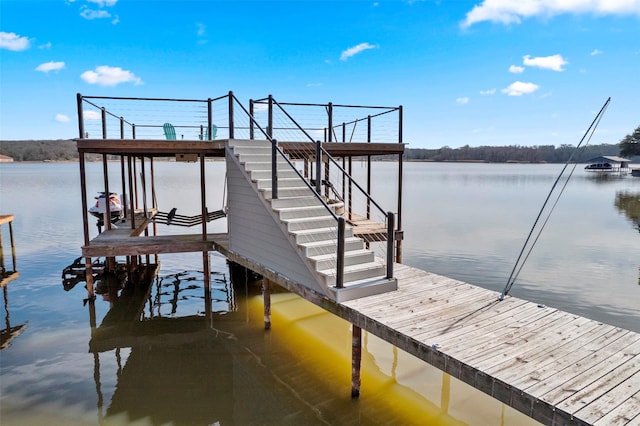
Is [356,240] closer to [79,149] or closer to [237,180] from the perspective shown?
[237,180]

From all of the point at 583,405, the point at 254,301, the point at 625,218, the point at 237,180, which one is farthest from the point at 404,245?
the point at 625,218

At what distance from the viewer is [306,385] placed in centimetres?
674

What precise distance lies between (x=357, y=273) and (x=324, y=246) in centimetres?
82

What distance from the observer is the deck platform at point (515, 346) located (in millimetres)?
3623

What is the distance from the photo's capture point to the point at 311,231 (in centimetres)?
706

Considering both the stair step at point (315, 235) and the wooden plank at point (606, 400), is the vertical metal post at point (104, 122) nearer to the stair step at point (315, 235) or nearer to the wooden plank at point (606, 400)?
the stair step at point (315, 235)

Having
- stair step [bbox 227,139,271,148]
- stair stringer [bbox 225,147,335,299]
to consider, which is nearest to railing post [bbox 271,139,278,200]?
stair stringer [bbox 225,147,335,299]

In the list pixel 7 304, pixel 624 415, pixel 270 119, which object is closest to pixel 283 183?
pixel 270 119

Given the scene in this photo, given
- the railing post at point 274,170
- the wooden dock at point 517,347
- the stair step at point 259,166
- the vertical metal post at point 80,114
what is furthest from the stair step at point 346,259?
the vertical metal post at point 80,114

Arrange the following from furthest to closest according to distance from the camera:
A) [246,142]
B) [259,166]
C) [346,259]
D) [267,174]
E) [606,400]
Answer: [246,142] → [259,166] → [267,174] → [346,259] → [606,400]

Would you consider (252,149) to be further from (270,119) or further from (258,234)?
(258,234)

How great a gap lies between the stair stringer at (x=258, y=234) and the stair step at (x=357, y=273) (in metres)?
0.16

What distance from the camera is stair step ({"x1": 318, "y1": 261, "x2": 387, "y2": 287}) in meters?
6.18

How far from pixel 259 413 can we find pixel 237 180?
434 cm
